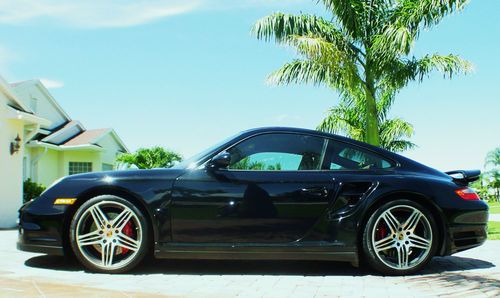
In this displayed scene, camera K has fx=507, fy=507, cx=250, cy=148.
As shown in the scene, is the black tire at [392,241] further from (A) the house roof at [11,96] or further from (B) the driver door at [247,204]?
(A) the house roof at [11,96]

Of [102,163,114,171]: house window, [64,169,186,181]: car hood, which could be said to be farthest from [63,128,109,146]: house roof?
[64,169,186,181]: car hood

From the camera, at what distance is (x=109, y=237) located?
437 cm

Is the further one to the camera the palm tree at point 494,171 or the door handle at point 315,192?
the palm tree at point 494,171

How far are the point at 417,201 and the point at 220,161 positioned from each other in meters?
1.79

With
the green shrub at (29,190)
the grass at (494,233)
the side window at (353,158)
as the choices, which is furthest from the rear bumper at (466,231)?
the green shrub at (29,190)

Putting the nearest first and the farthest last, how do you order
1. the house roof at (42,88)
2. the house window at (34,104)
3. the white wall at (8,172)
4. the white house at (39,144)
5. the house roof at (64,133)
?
the white wall at (8,172)
the white house at (39,144)
the house roof at (64,133)
the house roof at (42,88)
the house window at (34,104)

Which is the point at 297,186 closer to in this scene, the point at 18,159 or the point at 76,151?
the point at 18,159

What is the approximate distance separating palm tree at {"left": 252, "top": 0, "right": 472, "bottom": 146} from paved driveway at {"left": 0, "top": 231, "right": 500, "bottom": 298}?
894 centimetres

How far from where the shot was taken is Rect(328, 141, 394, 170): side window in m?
4.61

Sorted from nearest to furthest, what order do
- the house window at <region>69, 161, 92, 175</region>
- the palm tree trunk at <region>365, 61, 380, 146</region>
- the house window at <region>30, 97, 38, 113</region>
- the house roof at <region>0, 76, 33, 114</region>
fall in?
the house roof at <region>0, 76, 33, 114</region>
the palm tree trunk at <region>365, 61, 380, 146</region>
the house window at <region>69, 161, 92, 175</region>
the house window at <region>30, 97, 38, 113</region>

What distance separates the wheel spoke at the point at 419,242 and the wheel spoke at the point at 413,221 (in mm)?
72

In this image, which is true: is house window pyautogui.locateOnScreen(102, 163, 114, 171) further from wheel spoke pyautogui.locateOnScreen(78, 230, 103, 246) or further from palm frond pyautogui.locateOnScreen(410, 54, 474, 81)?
wheel spoke pyautogui.locateOnScreen(78, 230, 103, 246)

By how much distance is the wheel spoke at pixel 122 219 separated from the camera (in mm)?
4359

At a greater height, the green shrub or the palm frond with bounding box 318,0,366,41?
the palm frond with bounding box 318,0,366,41
